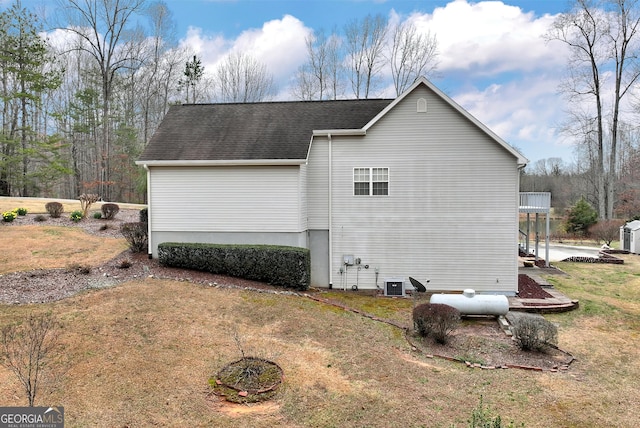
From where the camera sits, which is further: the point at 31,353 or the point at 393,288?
the point at 393,288

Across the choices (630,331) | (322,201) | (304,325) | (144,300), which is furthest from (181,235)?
(630,331)

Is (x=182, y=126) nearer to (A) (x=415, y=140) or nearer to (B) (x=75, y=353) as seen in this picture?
(A) (x=415, y=140)

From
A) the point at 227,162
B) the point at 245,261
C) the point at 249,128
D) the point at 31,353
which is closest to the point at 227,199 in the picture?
the point at 227,162

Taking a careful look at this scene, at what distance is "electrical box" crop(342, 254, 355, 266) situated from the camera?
13242 millimetres

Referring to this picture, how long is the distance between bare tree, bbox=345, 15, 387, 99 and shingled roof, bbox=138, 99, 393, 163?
19.2 meters

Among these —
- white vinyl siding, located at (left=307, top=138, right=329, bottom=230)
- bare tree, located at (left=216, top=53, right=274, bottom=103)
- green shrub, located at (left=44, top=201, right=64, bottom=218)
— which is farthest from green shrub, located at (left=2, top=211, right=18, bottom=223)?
bare tree, located at (left=216, top=53, right=274, bottom=103)

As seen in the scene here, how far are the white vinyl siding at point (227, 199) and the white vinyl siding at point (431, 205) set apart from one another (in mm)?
1933

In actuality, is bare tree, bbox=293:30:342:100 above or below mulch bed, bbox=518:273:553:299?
above

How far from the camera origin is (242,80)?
3659 centimetres

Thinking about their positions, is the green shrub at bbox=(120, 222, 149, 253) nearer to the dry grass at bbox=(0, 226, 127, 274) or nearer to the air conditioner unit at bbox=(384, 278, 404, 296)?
the dry grass at bbox=(0, 226, 127, 274)

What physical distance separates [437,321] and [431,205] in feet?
18.7

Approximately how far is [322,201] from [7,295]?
366 inches

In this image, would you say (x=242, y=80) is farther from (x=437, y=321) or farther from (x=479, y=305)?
(x=437, y=321)

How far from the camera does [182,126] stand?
14359 millimetres
